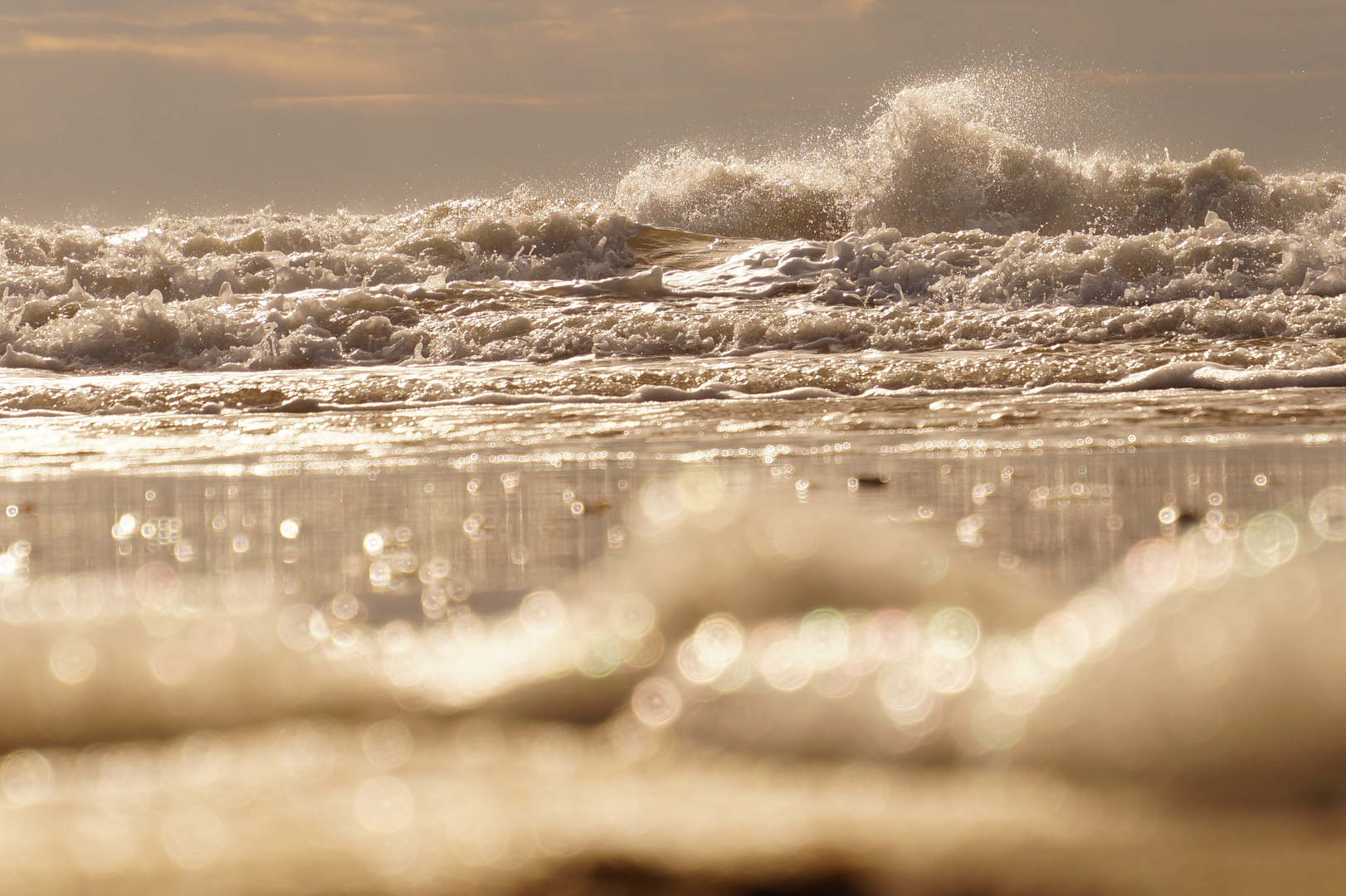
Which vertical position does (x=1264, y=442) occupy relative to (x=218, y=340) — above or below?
below

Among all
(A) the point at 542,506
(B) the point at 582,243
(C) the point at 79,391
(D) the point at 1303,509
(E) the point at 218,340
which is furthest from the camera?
(B) the point at 582,243

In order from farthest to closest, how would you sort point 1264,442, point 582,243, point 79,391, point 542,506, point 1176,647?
point 582,243 → point 79,391 → point 1264,442 → point 542,506 → point 1176,647

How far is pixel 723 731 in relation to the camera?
0.92 metres

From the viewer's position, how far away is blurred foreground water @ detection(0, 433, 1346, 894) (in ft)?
2.32

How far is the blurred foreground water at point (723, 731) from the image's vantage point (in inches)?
27.8

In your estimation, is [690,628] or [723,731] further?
[690,628]

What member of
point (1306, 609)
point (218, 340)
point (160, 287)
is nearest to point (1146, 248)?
point (218, 340)

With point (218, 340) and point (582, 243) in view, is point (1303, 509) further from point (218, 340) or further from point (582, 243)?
point (582, 243)

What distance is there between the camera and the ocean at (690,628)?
0.72m

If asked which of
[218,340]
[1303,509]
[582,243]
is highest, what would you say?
[582,243]

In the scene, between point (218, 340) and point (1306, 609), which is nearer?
point (1306, 609)

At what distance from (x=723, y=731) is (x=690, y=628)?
21 cm

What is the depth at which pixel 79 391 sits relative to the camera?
25.5 feet

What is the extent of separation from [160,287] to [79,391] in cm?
481
